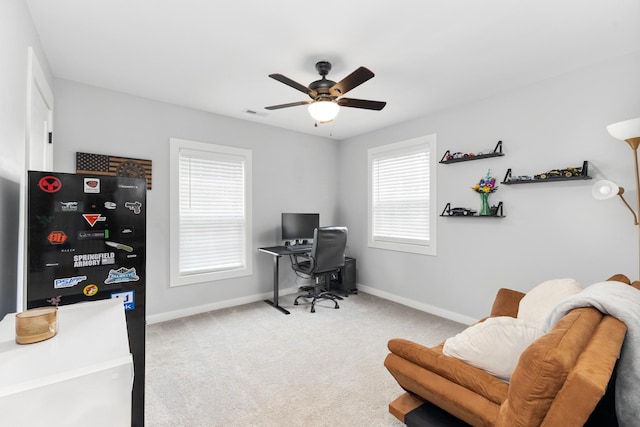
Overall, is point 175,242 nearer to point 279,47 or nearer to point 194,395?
point 194,395

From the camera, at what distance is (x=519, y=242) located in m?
3.13

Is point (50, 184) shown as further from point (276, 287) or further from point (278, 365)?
point (276, 287)

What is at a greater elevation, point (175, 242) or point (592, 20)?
point (592, 20)

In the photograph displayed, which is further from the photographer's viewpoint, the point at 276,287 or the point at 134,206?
the point at 276,287

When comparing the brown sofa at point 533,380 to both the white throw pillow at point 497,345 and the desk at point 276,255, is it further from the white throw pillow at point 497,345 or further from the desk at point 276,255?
the desk at point 276,255

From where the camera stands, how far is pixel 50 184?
152 centimetres

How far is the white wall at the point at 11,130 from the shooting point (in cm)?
146

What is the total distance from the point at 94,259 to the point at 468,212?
3.47m

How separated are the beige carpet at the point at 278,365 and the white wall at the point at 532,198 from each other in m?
0.61

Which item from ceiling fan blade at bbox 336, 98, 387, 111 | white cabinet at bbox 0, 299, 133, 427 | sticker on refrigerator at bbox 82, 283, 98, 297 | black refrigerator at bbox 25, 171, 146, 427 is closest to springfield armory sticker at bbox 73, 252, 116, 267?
black refrigerator at bbox 25, 171, 146, 427

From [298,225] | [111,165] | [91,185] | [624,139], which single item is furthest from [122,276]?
[624,139]

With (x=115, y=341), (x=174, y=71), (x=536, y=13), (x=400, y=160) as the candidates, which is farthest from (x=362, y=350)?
(x=174, y=71)

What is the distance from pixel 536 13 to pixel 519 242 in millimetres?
2085

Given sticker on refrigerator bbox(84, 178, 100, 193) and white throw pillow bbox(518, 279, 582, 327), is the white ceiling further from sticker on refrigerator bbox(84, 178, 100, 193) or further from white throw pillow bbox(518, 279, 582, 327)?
white throw pillow bbox(518, 279, 582, 327)
